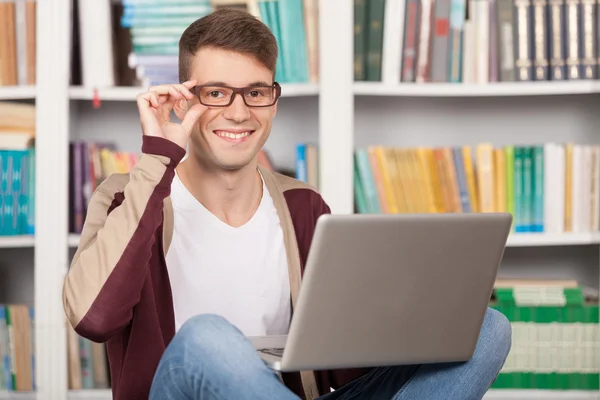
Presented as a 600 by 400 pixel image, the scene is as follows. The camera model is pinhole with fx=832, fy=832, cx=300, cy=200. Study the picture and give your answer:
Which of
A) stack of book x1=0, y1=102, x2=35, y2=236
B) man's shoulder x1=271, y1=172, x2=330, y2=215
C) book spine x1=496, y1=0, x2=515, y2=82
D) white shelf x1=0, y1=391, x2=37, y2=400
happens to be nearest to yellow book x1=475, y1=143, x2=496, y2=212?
book spine x1=496, y1=0, x2=515, y2=82

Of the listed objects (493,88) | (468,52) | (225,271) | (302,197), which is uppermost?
(468,52)

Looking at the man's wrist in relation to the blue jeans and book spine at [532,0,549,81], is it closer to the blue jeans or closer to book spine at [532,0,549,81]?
the blue jeans

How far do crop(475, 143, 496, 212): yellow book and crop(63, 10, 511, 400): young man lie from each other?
832 millimetres

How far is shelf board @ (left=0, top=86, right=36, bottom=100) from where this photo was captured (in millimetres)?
2385

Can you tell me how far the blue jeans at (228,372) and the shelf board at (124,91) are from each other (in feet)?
3.93

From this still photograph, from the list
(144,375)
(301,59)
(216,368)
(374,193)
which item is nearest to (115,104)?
(301,59)

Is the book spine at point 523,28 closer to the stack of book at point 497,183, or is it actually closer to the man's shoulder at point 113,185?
the stack of book at point 497,183

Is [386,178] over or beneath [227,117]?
beneath

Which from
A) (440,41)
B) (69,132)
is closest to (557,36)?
(440,41)

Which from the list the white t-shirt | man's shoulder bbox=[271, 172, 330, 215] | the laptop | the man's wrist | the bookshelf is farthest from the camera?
the bookshelf

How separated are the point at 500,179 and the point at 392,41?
51 centimetres

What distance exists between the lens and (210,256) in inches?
63.3

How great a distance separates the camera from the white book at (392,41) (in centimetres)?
238

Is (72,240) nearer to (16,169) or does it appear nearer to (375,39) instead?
(16,169)
